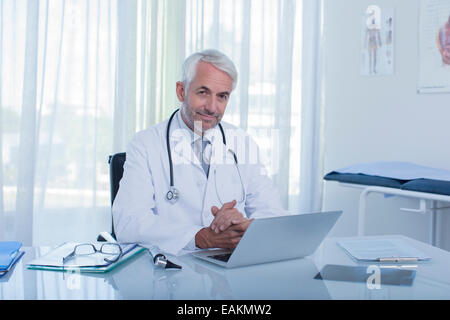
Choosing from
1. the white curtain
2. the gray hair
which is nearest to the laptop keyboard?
the gray hair

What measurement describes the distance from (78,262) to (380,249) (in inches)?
29.3

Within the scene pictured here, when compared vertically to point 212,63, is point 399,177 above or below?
below

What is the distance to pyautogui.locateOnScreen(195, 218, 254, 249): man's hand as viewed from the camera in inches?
49.3

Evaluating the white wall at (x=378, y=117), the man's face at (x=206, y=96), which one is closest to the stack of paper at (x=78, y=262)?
the man's face at (x=206, y=96)

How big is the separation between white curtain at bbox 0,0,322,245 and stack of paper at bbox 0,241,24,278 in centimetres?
161

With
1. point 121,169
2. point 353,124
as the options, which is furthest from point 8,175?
point 353,124

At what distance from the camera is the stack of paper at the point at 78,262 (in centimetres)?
105

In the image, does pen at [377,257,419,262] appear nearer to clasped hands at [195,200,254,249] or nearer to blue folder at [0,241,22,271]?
clasped hands at [195,200,254,249]

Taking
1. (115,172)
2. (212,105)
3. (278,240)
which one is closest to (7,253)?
(278,240)

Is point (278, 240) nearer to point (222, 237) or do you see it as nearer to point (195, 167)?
point (222, 237)

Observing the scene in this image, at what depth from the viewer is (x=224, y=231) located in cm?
127

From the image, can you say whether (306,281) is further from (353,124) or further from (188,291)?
(353,124)

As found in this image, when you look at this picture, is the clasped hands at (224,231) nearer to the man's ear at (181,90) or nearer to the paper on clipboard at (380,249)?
the paper on clipboard at (380,249)

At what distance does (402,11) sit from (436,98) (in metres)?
0.58
